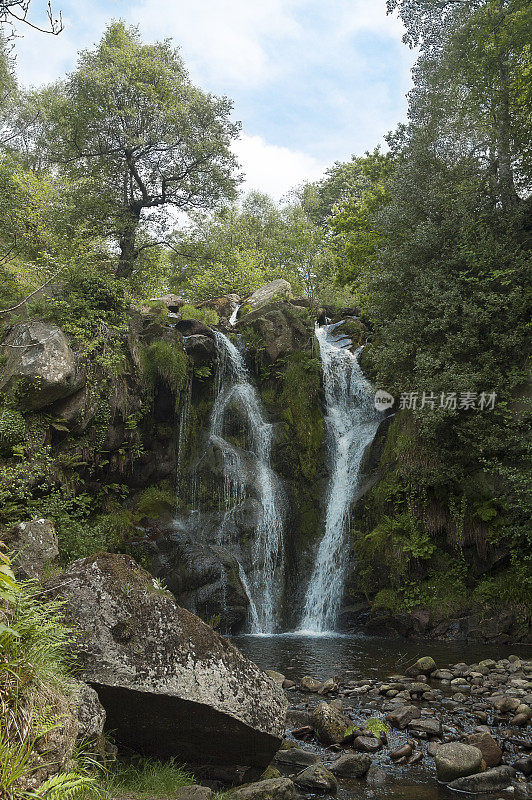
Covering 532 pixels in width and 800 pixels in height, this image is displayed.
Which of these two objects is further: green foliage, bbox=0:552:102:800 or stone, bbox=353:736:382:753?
stone, bbox=353:736:382:753

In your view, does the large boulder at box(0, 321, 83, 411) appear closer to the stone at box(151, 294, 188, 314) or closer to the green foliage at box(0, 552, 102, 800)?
the stone at box(151, 294, 188, 314)

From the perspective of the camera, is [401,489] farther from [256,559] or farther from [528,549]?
[256,559]

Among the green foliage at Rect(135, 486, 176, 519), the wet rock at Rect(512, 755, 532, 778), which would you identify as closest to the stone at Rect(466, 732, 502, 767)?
the wet rock at Rect(512, 755, 532, 778)

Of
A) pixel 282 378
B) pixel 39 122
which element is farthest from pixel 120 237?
pixel 39 122

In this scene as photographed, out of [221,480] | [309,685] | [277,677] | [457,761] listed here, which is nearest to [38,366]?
[221,480]

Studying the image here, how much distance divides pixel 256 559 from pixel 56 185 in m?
15.4

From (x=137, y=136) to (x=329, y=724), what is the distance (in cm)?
1876

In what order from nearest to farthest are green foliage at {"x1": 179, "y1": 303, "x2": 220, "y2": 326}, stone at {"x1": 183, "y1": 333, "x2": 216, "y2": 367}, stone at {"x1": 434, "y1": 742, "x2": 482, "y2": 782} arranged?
stone at {"x1": 434, "y1": 742, "x2": 482, "y2": 782} < stone at {"x1": 183, "y1": 333, "x2": 216, "y2": 367} < green foliage at {"x1": 179, "y1": 303, "x2": 220, "y2": 326}

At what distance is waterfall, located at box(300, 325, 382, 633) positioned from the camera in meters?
13.1

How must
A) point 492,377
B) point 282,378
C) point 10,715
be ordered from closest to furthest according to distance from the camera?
point 10,715 → point 492,377 → point 282,378

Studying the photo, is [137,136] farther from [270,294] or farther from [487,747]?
[487,747]

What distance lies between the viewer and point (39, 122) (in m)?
33.2

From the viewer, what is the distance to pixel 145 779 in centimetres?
399

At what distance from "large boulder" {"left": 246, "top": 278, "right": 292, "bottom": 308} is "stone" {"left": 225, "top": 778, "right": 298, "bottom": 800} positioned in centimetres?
1875
